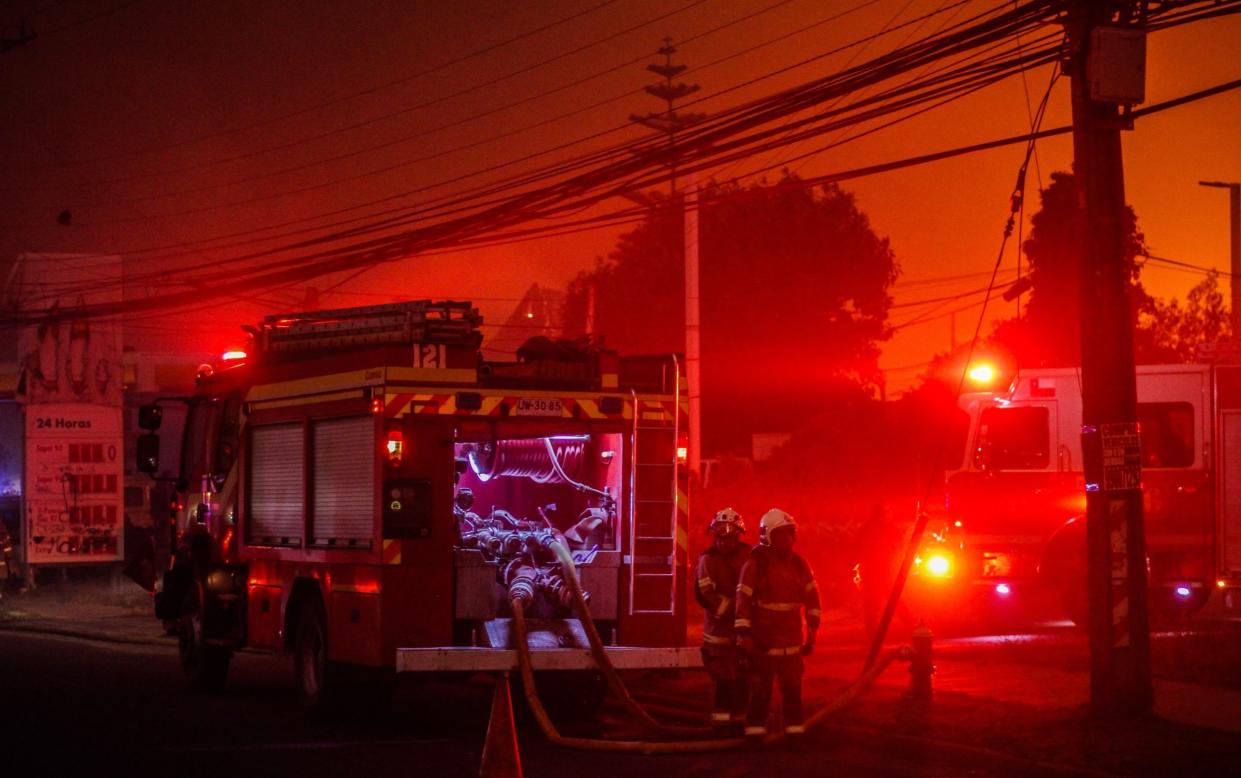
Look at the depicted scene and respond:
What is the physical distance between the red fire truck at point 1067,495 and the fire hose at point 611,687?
17.7ft

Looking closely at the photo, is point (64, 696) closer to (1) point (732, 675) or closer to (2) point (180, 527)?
(2) point (180, 527)

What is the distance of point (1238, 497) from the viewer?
54.8ft

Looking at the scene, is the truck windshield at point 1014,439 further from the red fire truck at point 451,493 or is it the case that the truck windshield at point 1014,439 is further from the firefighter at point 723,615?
the firefighter at point 723,615

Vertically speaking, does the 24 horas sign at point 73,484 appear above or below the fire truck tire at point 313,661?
above

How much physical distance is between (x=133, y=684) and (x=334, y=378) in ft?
16.4

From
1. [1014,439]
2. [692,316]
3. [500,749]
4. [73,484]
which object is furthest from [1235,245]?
[500,749]

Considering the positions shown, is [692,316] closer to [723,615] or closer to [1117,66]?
[1117,66]

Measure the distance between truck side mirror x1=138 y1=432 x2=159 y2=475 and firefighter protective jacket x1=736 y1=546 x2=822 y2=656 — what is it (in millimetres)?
7328

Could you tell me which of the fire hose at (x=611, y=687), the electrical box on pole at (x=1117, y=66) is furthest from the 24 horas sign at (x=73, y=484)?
the electrical box on pole at (x=1117, y=66)

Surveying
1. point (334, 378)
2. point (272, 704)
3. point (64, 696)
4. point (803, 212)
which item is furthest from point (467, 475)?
point (803, 212)

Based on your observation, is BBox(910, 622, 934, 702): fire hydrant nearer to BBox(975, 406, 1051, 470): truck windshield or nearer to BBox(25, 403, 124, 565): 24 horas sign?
BBox(975, 406, 1051, 470): truck windshield

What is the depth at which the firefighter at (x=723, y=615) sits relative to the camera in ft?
34.0

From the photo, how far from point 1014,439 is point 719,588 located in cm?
760

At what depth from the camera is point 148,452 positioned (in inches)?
592
